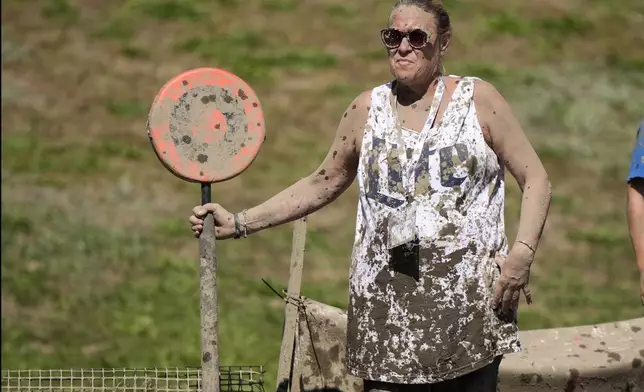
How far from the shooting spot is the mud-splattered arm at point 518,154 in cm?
427

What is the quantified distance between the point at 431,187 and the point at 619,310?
4.16 m

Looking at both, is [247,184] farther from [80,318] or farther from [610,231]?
[610,231]

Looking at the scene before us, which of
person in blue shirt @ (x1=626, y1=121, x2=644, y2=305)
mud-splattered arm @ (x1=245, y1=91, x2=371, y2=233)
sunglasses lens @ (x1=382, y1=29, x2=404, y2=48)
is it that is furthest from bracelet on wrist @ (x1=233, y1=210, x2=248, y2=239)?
person in blue shirt @ (x1=626, y1=121, x2=644, y2=305)

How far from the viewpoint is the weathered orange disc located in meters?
4.55

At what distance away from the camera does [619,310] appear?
8.09 metres

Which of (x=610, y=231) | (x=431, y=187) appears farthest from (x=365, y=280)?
(x=610, y=231)

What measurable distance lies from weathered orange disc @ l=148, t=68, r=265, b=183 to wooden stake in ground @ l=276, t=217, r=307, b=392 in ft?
2.61

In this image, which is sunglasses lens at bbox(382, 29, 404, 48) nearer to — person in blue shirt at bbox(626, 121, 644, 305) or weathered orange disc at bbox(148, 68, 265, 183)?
weathered orange disc at bbox(148, 68, 265, 183)

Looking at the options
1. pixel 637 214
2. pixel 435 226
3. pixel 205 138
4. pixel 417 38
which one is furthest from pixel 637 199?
pixel 205 138

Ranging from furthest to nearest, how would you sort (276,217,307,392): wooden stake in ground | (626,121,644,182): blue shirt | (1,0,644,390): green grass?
(1,0,644,390): green grass
(276,217,307,392): wooden stake in ground
(626,121,644,182): blue shirt

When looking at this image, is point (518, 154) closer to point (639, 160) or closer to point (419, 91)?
point (419, 91)

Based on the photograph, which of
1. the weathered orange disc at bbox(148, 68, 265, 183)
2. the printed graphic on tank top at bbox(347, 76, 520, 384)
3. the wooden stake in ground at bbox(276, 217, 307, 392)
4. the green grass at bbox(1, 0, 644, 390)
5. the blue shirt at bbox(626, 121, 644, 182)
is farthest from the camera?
the green grass at bbox(1, 0, 644, 390)

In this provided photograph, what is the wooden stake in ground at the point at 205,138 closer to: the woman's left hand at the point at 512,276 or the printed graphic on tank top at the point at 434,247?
the printed graphic on tank top at the point at 434,247

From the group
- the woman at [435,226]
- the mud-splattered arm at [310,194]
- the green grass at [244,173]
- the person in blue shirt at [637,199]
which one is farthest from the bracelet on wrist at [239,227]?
the green grass at [244,173]
